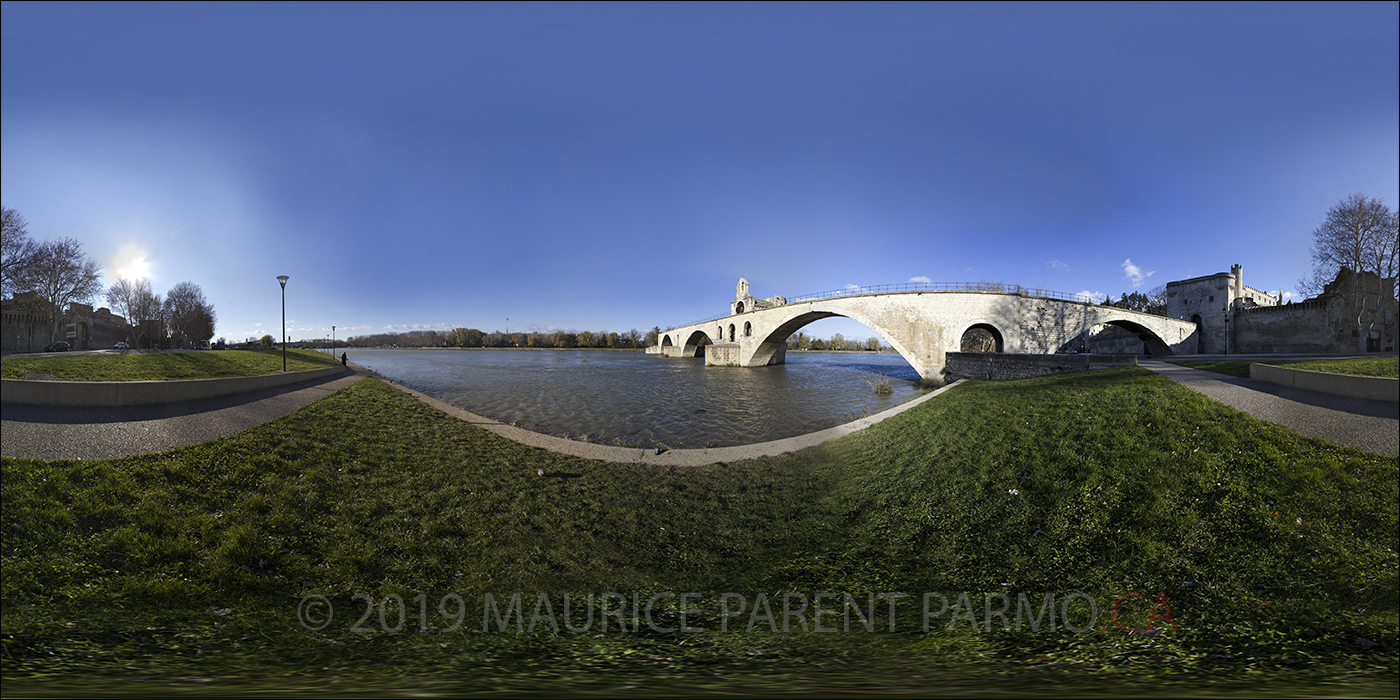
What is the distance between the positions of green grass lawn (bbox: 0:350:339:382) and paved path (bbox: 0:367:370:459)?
2596mm

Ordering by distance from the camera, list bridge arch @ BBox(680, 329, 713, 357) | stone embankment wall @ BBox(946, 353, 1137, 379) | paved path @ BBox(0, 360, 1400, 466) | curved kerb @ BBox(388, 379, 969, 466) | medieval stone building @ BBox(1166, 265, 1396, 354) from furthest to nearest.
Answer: bridge arch @ BBox(680, 329, 713, 357)
medieval stone building @ BBox(1166, 265, 1396, 354)
stone embankment wall @ BBox(946, 353, 1137, 379)
curved kerb @ BBox(388, 379, 969, 466)
paved path @ BBox(0, 360, 1400, 466)

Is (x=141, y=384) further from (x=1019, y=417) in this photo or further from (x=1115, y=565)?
(x=1019, y=417)

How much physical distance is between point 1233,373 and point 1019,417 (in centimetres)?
791

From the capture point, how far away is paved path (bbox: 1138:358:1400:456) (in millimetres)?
4285

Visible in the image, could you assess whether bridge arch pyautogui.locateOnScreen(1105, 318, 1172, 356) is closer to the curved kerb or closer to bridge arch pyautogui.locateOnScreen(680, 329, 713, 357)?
the curved kerb

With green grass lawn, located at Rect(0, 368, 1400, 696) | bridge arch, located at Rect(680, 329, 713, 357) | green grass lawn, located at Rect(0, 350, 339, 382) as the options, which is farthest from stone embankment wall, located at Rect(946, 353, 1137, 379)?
bridge arch, located at Rect(680, 329, 713, 357)

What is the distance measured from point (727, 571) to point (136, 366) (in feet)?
65.0

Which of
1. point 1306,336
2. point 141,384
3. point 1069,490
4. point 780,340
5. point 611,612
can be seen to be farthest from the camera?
point 780,340

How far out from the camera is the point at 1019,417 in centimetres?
790

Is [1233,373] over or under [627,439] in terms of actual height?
over

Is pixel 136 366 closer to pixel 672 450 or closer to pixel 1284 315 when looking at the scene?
pixel 672 450

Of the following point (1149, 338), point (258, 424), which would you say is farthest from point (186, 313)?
point (1149, 338)

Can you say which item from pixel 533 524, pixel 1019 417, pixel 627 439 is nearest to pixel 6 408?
pixel 533 524

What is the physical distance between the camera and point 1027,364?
1969 centimetres
